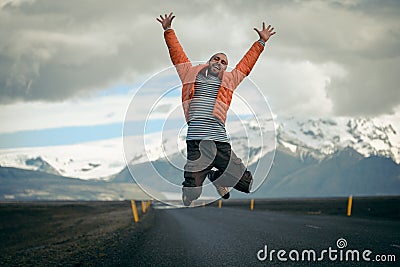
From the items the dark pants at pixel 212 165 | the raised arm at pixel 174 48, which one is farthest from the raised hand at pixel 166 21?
the dark pants at pixel 212 165

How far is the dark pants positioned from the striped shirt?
8 centimetres

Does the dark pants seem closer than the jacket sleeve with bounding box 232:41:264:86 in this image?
Yes

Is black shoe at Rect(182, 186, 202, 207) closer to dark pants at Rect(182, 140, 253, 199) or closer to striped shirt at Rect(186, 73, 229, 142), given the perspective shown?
dark pants at Rect(182, 140, 253, 199)

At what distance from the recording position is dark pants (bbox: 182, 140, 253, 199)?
567cm

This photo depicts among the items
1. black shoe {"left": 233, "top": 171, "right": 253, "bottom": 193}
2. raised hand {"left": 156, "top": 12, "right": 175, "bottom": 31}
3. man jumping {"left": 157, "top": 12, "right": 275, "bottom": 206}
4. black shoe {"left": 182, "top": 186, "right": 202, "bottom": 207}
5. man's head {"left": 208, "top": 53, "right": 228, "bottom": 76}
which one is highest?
raised hand {"left": 156, "top": 12, "right": 175, "bottom": 31}

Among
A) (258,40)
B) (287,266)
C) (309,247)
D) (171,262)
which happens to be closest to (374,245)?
(309,247)

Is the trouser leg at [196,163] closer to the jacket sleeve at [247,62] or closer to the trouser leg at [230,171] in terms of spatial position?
the trouser leg at [230,171]

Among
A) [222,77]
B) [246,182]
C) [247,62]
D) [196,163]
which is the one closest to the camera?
[196,163]

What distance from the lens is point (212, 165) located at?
579 cm

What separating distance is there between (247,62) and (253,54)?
173 mm

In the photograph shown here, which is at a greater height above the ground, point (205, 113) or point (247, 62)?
point (247, 62)

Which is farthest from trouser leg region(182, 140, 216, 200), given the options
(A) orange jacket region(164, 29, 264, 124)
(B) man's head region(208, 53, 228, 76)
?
(B) man's head region(208, 53, 228, 76)

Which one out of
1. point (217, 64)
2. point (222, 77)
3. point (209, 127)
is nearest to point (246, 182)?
point (209, 127)

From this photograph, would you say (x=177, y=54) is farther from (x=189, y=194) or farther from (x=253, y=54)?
(x=189, y=194)
